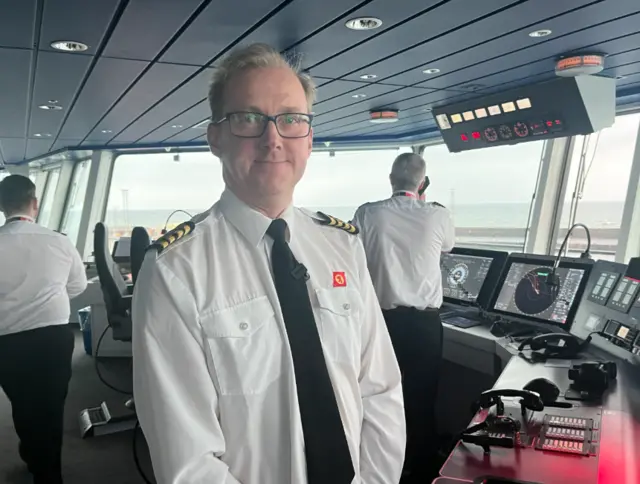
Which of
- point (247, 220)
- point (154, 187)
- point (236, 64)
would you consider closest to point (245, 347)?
point (247, 220)

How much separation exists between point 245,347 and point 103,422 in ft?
10.3

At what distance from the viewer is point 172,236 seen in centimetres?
110

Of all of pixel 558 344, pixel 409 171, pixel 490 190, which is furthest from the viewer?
pixel 490 190

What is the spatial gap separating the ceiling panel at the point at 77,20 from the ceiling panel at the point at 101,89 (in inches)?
15.8

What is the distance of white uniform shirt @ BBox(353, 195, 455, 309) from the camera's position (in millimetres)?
3221

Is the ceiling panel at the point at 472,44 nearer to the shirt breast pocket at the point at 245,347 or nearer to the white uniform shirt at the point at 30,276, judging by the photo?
the shirt breast pocket at the point at 245,347

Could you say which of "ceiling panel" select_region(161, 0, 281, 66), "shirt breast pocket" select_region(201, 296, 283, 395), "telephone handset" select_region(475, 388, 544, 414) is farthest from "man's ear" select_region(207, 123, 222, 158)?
"ceiling panel" select_region(161, 0, 281, 66)

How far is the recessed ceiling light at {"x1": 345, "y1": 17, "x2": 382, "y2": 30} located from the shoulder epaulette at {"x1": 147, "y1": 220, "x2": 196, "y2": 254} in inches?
71.4

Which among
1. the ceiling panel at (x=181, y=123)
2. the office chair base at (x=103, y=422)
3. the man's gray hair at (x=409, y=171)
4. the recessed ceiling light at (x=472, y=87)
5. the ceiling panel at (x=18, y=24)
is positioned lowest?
the office chair base at (x=103, y=422)

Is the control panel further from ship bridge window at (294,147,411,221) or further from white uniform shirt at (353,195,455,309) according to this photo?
ship bridge window at (294,147,411,221)

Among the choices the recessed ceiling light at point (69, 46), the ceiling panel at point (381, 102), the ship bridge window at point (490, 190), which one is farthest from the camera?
the ship bridge window at point (490, 190)

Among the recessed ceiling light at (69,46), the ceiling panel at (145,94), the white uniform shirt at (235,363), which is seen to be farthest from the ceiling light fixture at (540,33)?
the recessed ceiling light at (69,46)

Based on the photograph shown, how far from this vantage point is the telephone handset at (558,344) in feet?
8.14

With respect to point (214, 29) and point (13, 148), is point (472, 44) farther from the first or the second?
point (13, 148)
